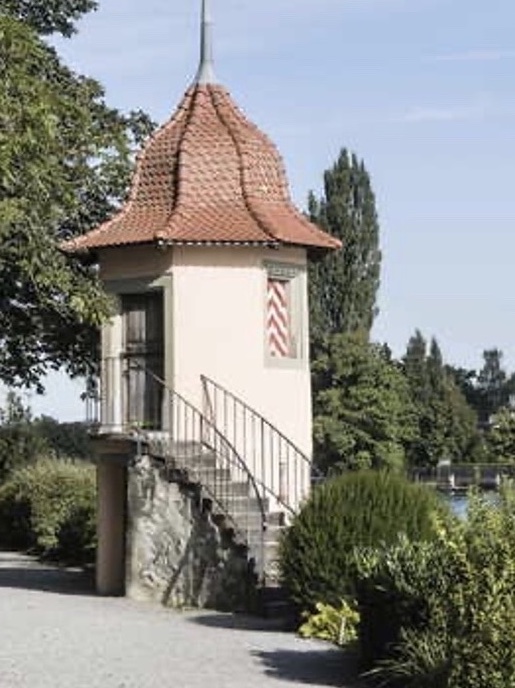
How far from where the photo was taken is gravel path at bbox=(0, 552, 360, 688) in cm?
1296

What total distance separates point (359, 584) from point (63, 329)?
52.1 feet

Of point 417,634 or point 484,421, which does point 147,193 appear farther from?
point 484,421

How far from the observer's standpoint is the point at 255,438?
21.3 m

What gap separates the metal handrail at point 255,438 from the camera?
69.7ft

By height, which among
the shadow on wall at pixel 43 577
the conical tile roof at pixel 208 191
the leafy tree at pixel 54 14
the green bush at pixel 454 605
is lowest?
the shadow on wall at pixel 43 577

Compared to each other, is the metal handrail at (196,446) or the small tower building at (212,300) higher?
the small tower building at (212,300)

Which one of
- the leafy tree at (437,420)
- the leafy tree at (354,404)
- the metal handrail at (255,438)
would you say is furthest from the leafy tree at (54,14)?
the leafy tree at (437,420)

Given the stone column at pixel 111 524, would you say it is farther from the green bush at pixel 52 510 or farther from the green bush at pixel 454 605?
the green bush at pixel 454 605

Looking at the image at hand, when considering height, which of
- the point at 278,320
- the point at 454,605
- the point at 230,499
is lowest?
the point at 454,605

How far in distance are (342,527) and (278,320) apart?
21.7 ft

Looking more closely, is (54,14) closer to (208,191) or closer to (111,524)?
(208,191)

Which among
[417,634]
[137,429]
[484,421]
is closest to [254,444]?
[137,429]

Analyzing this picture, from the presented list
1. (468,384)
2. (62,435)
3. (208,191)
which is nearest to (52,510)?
(208,191)

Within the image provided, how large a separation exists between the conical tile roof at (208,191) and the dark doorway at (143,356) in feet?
3.47
